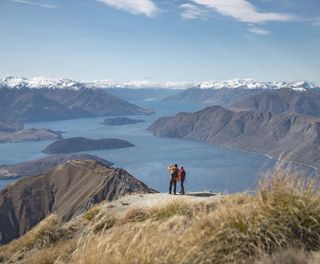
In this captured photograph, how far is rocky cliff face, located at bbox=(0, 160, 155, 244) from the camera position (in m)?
144

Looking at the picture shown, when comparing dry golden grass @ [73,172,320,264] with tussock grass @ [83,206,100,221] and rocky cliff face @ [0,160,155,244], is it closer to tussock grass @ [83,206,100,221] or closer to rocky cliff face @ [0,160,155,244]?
tussock grass @ [83,206,100,221]

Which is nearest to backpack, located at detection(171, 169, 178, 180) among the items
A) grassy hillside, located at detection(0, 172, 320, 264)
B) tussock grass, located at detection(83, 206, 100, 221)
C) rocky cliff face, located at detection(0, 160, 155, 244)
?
tussock grass, located at detection(83, 206, 100, 221)

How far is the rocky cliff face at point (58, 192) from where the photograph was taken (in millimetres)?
144000

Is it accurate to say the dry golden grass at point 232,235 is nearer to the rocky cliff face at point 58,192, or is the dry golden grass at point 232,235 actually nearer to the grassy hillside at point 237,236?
the grassy hillside at point 237,236

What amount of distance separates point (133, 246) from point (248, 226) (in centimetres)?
184

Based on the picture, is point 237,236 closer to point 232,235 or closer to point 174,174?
point 232,235

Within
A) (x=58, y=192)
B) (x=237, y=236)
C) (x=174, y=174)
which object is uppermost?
(x=237, y=236)

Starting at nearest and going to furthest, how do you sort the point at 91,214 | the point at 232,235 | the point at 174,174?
the point at 232,235
the point at 91,214
the point at 174,174

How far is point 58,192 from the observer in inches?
6467

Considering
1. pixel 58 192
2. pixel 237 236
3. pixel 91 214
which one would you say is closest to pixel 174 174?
pixel 91 214

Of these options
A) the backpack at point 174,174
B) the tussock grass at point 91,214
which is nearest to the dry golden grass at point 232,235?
the tussock grass at point 91,214

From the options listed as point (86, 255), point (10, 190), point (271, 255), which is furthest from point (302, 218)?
point (10, 190)

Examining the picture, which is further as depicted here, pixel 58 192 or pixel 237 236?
pixel 58 192

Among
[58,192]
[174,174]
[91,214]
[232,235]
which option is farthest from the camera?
[58,192]
